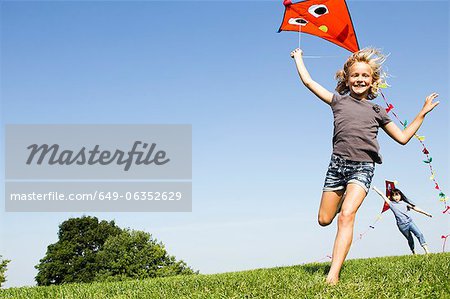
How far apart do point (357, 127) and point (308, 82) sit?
86 centimetres

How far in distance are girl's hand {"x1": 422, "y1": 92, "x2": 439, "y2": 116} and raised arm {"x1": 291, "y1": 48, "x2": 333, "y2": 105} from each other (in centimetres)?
109

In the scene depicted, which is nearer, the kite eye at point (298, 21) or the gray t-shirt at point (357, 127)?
the gray t-shirt at point (357, 127)

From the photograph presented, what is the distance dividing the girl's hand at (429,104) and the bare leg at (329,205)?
138cm

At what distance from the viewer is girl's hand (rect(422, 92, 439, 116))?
18.5ft

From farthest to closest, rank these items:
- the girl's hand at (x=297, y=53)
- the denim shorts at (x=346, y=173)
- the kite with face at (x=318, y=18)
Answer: the kite with face at (x=318, y=18) < the girl's hand at (x=297, y=53) < the denim shorts at (x=346, y=173)

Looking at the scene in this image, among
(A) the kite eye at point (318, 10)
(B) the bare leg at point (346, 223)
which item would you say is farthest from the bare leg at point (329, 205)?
(A) the kite eye at point (318, 10)

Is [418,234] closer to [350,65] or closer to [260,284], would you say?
[350,65]

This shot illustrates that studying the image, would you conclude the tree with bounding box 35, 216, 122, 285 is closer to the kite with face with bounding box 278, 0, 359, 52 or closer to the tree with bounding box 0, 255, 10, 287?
the tree with bounding box 0, 255, 10, 287

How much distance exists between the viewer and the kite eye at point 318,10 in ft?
25.0

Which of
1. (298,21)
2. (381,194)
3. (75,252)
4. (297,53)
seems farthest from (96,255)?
(297,53)

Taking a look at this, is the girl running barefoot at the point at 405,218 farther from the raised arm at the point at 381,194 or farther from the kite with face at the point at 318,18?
the kite with face at the point at 318,18

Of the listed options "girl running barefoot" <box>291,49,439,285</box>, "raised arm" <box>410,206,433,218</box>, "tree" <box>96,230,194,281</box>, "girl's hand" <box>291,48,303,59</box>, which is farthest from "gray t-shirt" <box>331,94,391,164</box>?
"tree" <box>96,230,194,281</box>

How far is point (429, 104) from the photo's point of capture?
5.67 meters

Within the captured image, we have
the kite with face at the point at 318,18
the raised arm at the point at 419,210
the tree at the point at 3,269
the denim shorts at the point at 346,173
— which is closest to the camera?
the denim shorts at the point at 346,173
